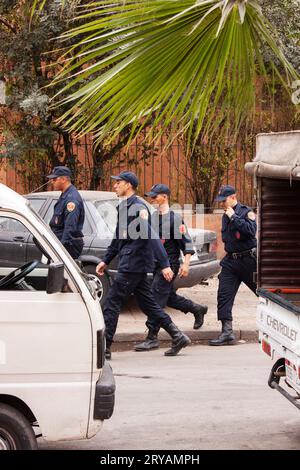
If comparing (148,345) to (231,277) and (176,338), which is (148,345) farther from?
(231,277)

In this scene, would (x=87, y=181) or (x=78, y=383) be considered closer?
(x=78, y=383)

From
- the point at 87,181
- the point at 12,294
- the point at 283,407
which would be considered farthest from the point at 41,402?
the point at 87,181

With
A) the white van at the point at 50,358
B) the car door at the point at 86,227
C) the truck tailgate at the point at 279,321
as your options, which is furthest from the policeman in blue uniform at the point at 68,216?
the white van at the point at 50,358

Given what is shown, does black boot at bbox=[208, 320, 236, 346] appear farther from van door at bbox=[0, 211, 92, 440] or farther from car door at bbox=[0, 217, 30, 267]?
van door at bbox=[0, 211, 92, 440]

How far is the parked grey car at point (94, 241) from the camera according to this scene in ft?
39.6

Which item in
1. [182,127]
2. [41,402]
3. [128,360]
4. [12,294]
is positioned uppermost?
[182,127]

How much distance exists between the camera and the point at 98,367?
5.50 m

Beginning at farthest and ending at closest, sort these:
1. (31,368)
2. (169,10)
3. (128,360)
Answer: (128,360) < (169,10) < (31,368)

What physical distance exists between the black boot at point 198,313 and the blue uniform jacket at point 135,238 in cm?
159

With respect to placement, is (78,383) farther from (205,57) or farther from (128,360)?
(128,360)

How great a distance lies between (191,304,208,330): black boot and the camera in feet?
37.2

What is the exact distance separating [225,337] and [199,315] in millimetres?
608

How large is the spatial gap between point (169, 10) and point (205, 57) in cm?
45

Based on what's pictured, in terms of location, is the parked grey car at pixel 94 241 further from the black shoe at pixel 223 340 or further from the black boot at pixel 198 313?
the black shoe at pixel 223 340
